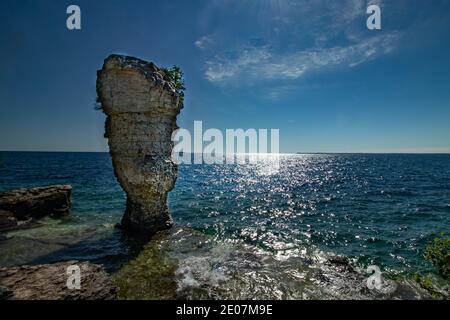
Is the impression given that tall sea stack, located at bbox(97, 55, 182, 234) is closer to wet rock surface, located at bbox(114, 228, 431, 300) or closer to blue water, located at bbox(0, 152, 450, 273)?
blue water, located at bbox(0, 152, 450, 273)

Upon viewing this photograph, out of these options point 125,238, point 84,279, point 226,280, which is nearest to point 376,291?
point 226,280

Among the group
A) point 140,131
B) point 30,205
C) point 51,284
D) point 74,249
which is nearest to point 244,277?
point 51,284

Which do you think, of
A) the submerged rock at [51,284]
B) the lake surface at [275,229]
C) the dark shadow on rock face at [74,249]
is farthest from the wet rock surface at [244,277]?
the submerged rock at [51,284]

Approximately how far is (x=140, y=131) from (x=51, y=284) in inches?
442

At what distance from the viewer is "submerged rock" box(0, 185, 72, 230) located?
829 inches

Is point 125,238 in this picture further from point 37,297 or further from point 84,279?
point 37,297

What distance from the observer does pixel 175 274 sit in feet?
41.1

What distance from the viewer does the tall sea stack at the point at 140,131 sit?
16.9 m

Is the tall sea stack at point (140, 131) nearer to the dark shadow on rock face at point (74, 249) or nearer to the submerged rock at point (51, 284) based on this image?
the dark shadow on rock face at point (74, 249)

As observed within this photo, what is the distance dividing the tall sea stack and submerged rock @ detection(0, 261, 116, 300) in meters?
8.95

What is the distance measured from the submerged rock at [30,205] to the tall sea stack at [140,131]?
9313 mm

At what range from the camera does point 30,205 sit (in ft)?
73.8

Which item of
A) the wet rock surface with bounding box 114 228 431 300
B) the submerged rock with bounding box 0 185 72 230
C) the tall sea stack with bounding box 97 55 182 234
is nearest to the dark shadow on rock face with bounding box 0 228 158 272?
the wet rock surface with bounding box 114 228 431 300
